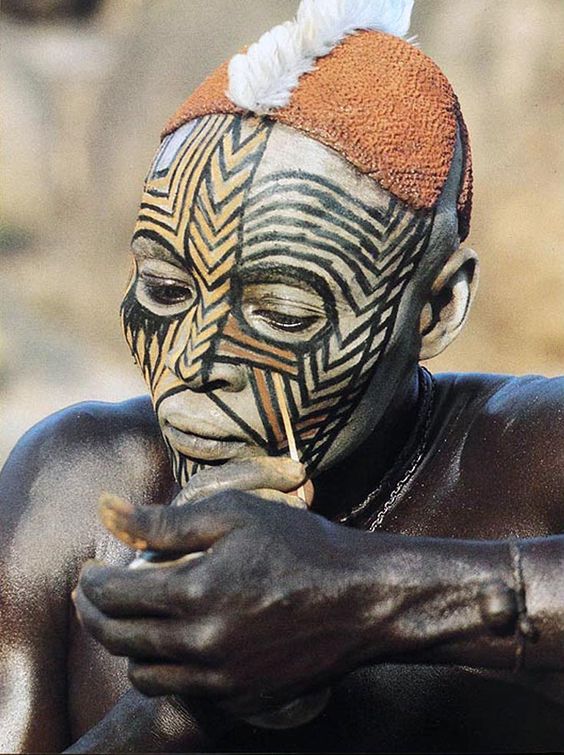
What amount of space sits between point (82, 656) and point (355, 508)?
1.56ft

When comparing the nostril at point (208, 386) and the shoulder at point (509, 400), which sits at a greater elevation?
the nostril at point (208, 386)

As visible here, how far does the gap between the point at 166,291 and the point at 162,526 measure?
1.57ft

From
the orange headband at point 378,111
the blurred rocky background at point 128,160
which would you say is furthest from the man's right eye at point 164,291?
the blurred rocky background at point 128,160

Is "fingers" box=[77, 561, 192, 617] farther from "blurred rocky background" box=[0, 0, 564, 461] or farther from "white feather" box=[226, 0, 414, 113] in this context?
"blurred rocky background" box=[0, 0, 564, 461]

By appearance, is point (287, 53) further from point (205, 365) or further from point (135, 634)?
point (135, 634)

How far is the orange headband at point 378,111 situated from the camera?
1832 mm

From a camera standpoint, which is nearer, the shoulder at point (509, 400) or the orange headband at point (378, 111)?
the orange headband at point (378, 111)

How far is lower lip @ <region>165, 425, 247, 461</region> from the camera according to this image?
5.87ft

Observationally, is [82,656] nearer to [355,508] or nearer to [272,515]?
[355,508]

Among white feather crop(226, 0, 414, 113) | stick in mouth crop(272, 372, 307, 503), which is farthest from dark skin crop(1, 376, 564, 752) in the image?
white feather crop(226, 0, 414, 113)

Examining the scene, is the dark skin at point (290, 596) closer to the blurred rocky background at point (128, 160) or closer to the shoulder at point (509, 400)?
the shoulder at point (509, 400)

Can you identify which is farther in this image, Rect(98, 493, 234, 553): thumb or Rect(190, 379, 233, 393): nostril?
Rect(190, 379, 233, 393): nostril

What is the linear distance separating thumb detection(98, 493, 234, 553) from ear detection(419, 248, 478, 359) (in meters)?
0.62

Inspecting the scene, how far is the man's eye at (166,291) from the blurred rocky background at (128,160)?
3915 millimetres
